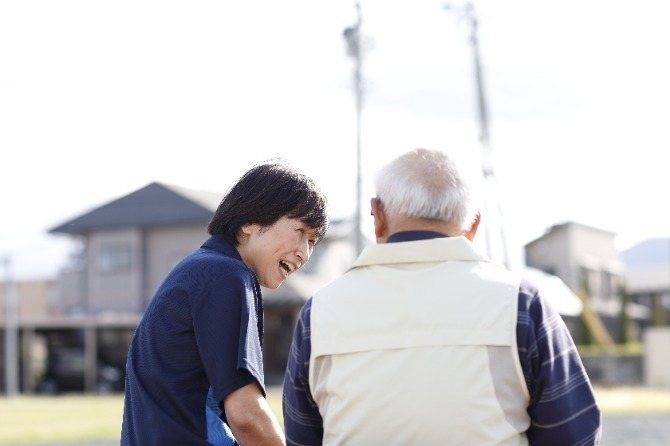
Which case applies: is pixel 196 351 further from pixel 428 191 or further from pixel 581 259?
pixel 581 259

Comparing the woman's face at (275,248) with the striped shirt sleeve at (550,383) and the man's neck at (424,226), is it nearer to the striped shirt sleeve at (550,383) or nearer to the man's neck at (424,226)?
the man's neck at (424,226)

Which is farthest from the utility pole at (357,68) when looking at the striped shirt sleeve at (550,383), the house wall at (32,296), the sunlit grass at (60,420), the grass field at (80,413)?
the house wall at (32,296)

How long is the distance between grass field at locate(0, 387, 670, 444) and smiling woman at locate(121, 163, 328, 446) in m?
14.6

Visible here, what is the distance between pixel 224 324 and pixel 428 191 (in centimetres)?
61

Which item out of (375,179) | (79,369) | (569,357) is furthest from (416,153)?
(79,369)

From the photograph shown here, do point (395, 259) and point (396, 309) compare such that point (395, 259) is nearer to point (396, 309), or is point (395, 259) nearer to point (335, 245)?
point (396, 309)

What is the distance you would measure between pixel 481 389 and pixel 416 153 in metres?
0.59

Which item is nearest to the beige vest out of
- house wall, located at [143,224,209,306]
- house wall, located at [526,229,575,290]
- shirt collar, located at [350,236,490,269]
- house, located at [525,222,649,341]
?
shirt collar, located at [350,236,490,269]

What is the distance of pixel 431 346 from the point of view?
258 centimetres

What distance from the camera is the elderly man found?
8.38ft

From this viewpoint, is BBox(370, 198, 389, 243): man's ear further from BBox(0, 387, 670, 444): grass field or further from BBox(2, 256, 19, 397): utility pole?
BBox(2, 256, 19, 397): utility pole

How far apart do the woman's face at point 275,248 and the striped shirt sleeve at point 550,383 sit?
0.72 metres

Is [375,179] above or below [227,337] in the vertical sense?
above

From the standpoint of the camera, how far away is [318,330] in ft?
8.87
